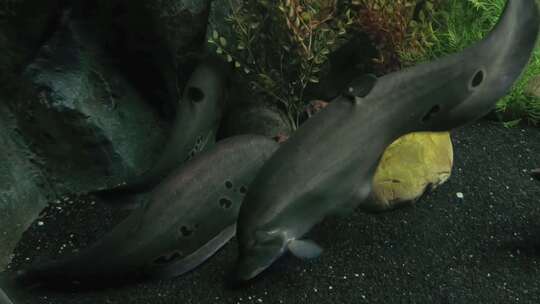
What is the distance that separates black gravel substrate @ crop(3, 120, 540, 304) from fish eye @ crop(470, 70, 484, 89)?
96 cm

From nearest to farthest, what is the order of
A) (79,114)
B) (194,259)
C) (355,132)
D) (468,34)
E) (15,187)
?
(355,132)
(194,259)
(15,187)
(79,114)
(468,34)

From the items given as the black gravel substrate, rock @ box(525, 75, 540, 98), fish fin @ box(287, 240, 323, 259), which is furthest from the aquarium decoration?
rock @ box(525, 75, 540, 98)

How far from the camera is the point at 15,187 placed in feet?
10.7

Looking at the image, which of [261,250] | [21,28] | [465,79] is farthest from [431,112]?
[21,28]

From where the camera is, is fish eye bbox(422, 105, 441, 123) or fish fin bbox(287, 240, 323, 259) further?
fish eye bbox(422, 105, 441, 123)

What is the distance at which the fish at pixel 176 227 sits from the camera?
2369 mm

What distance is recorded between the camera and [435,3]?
4414mm

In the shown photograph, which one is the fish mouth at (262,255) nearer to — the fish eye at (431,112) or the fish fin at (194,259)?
the fish fin at (194,259)

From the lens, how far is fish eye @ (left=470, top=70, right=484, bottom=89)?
7.87 feet

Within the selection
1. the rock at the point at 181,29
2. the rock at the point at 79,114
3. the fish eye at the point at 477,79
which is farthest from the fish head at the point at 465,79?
the rock at the point at 79,114

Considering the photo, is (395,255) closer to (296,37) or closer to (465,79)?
(465,79)

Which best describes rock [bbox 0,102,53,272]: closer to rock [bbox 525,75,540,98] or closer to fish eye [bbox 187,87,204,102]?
fish eye [bbox 187,87,204,102]

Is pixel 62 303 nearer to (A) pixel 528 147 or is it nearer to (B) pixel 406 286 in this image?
(B) pixel 406 286

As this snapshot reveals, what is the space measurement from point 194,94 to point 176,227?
3.64 feet
